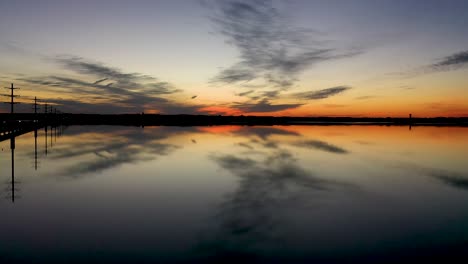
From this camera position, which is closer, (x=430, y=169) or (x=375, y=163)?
(x=430, y=169)

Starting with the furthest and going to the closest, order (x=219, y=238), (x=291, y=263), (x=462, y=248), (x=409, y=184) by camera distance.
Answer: (x=409, y=184)
(x=219, y=238)
(x=462, y=248)
(x=291, y=263)

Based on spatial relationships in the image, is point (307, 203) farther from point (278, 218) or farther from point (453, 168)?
point (453, 168)

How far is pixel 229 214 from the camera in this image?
1319 cm

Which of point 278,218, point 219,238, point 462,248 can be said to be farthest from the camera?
point 278,218

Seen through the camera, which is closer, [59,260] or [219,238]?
[59,260]

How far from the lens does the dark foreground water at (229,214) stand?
31.1 feet

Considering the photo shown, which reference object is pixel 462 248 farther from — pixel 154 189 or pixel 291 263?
pixel 154 189

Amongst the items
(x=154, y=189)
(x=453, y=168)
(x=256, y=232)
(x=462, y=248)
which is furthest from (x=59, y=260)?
(x=453, y=168)

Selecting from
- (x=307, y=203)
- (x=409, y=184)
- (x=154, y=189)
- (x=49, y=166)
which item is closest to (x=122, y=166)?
(x=49, y=166)

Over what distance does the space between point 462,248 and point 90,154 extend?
94.7 ft

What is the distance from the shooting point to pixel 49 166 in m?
24.7

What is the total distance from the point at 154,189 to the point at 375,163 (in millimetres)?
17810

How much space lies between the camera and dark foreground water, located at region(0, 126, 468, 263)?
9.49m

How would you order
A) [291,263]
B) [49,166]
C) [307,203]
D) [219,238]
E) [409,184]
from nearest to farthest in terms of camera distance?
[291,263] → [219,238] → [307,203] → [409,184] → [49,166]
